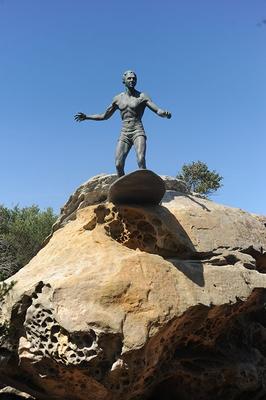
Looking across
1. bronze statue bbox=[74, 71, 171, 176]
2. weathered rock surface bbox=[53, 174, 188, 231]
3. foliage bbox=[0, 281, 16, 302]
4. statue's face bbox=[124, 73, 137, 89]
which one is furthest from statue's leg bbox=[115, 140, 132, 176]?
foliage bbox=[0, 281, 16, 302]

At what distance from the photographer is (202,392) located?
816cm

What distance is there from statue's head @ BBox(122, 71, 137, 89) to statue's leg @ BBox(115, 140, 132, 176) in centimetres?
100

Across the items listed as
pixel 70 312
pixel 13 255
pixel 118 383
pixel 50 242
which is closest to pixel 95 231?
pixel 50 242

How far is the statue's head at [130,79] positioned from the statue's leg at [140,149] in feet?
3.13

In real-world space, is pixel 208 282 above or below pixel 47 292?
above

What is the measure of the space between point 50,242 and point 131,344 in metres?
2.98

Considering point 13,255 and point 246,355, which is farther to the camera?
point 13,255

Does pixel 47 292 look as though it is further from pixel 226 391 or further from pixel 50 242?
pixel 226 391

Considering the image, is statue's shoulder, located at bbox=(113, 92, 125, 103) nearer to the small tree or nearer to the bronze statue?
the bronze statue

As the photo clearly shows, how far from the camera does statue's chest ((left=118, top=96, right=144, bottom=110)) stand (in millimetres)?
8906

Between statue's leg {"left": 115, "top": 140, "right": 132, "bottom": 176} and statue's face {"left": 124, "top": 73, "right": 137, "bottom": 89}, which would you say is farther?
statue's face {"left": 124, "top": 73, "right": 137, "bottom": 89}

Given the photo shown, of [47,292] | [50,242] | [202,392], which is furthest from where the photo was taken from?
[50,242]

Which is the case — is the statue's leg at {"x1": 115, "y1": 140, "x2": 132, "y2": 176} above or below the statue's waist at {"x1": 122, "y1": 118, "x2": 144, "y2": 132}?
below

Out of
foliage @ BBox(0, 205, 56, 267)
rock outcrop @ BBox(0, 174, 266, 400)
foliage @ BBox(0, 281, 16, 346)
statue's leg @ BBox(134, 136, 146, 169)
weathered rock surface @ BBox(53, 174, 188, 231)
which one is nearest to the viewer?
rock outcrop @ BBox(0, 174, 266, 400)
